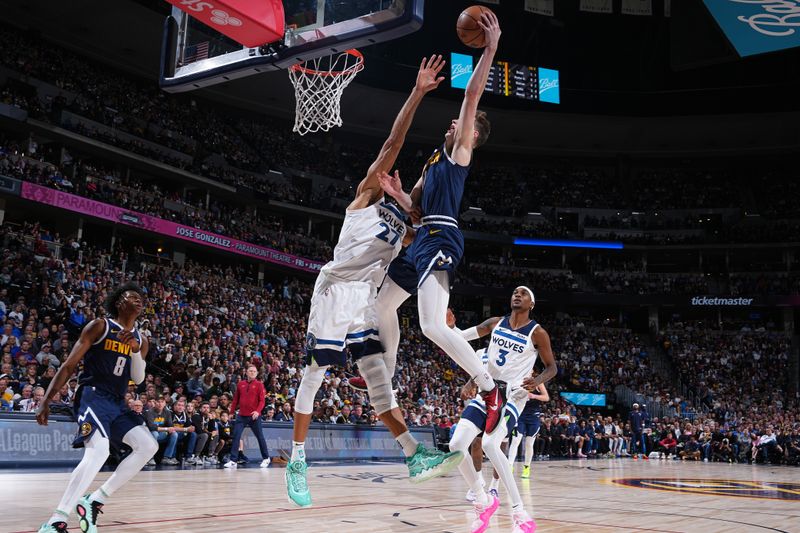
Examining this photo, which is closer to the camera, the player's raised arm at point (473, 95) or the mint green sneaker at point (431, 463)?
the mint green sneaker at point (431, 463)

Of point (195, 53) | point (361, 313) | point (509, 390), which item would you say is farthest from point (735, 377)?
point (361, 313)

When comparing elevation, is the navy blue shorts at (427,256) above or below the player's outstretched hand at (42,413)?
above

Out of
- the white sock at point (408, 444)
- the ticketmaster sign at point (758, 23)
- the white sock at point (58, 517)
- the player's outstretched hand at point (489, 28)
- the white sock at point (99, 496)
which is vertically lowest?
the white sock at point (58, 517)

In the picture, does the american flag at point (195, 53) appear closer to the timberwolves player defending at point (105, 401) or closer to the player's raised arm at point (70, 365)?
the timberwolves player defending at point (105, 401)

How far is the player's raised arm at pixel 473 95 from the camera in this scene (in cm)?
514

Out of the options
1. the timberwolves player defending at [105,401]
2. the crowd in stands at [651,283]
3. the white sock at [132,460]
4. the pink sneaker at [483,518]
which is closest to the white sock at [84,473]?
the timberwolves player defending at [105,401]

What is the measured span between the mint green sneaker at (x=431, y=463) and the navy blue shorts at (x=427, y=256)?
122 centimetres

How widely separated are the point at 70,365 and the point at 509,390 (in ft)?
14.1

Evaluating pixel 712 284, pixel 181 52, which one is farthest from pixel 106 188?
pixel 712 284

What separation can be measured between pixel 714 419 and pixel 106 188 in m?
24.9

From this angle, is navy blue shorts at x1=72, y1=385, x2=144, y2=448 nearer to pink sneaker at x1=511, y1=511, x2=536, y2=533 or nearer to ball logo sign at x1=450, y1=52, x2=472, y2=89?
pink sneaker at x1=511, y1=511, x2=536, y2=533

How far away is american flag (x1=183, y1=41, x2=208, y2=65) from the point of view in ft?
29.1

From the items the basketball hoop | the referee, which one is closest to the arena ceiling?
the basketball hoop

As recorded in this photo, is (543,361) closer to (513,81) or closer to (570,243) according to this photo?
(513,81)
